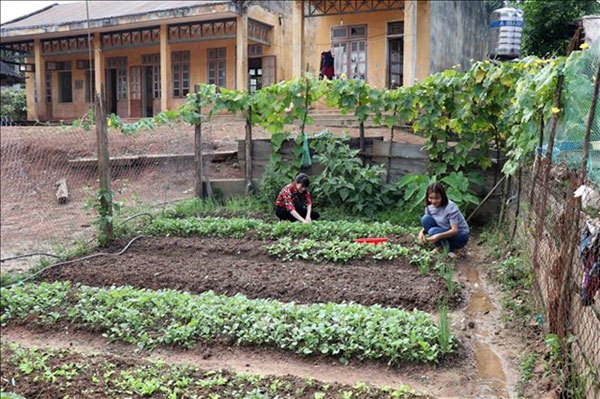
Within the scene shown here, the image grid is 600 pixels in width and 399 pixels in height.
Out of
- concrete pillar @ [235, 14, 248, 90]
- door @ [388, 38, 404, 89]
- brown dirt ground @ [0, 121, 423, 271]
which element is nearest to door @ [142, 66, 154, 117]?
concrete pillar @ [235, 14, 248, 90]

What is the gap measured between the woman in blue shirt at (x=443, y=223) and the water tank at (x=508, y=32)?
31.3ft

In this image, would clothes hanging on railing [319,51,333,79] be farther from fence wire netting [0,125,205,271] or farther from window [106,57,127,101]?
window [106,57,127,101]

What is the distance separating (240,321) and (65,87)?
70.8ft

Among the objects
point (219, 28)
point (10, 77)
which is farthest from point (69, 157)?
point (10, 77)

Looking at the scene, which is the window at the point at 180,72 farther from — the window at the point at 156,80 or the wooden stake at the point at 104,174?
the wooden stake at the point at 104,174

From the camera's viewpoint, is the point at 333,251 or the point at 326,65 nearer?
the point at 333,251

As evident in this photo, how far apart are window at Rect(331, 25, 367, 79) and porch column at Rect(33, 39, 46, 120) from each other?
1200cm

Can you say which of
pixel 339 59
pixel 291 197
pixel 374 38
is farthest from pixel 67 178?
pixel 374 38

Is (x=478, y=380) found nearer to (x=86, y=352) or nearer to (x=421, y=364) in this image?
(x=421, y=364)

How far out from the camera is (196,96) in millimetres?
10508

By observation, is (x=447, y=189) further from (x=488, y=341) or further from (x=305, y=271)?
(x=488, y=341)

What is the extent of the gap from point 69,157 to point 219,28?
9723 millimetres

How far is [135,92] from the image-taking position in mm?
21688

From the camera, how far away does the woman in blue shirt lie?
7.24 meters
